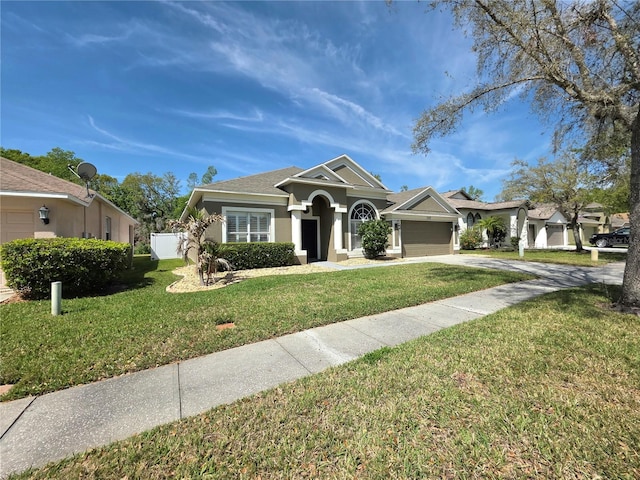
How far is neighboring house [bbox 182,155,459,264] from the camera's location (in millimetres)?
13500

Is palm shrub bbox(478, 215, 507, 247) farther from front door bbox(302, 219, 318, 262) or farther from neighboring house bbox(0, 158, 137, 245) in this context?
neighboring house bbox(0, 158, 137, 245)

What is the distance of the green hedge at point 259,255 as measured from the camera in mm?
12453

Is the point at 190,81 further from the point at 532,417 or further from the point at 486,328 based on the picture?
the point at 532,417

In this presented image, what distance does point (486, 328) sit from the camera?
4.70 m

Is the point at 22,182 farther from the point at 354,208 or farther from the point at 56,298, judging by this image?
the point at 354,208

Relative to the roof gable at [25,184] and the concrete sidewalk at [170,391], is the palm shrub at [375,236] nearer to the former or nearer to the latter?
the concrete sidewalk at [170,391]

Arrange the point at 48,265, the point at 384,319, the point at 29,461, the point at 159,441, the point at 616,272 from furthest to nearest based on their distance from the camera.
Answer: the point at 616,272, the point at 48,265, the point at 384,319, the point at 159,441, the point at 29,461

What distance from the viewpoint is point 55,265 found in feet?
22.7

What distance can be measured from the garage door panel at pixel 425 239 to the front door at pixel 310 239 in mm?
6264

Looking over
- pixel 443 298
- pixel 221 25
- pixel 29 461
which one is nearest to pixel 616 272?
pixel 443 298

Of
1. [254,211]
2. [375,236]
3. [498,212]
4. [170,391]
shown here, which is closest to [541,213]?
[498,212]

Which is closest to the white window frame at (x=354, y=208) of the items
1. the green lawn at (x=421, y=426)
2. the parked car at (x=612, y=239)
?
the green lawn at (x=421, y=426)

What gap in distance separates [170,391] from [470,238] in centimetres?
2635

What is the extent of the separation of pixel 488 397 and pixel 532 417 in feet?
1.22
